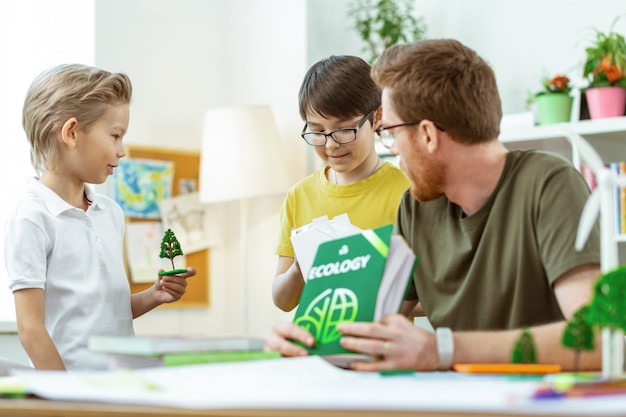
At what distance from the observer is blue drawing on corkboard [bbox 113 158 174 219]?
13.4 feet

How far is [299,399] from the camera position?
804 mm

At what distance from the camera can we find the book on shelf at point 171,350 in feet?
3.56

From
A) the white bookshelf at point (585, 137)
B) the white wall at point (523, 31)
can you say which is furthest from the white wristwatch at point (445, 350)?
the white wall at point (523, 31)

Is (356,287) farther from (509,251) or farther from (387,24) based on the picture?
(387,24)

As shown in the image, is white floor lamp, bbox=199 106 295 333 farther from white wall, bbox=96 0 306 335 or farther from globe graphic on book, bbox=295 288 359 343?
globe graphic on book, bbox=295 288 359 343

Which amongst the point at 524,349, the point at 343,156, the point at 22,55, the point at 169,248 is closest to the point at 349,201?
the point at 343,156

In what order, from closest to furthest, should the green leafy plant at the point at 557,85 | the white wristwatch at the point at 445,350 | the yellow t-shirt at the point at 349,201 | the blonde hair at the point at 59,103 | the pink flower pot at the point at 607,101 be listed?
the white wristwatch at the point at 445,350
the blonde hair at the point at 59,103
the yellow t-shirt at the point at 349,201
the pink flower pot at the point at 607,101
the green leafy plant at the point at 557,85

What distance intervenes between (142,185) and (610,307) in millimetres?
3452

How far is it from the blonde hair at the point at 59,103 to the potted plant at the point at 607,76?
2.14m

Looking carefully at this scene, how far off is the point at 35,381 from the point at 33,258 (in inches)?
36.3

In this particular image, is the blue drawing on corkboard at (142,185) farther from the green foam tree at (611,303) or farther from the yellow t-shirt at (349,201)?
the green foam tree at (611,303)

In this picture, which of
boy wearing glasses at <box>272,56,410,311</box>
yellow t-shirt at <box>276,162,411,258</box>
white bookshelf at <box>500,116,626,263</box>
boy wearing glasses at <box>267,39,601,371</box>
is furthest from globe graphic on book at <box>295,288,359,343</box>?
white bookshelf at <box>500,116,626,263</box>

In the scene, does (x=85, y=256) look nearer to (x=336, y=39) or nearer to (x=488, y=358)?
(x=488, y=358)

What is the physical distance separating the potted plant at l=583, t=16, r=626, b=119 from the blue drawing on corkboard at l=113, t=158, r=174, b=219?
6.71ft
